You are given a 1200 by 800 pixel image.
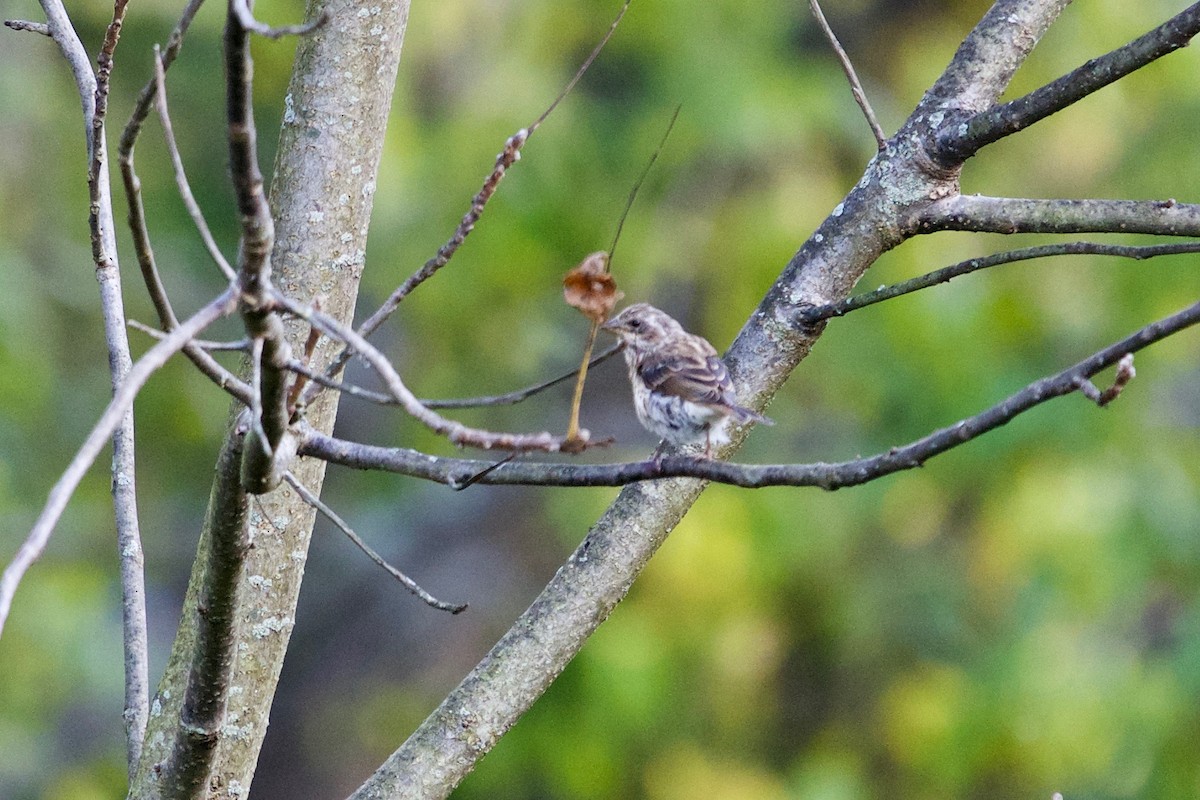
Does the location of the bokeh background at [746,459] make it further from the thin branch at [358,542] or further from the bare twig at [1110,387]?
the bare twig at [1110,387]

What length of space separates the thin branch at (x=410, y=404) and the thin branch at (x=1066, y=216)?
1504 mm

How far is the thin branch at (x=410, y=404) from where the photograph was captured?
165 centimetres

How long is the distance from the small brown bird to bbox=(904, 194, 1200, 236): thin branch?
0.67 metres

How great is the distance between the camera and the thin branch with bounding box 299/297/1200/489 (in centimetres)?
181

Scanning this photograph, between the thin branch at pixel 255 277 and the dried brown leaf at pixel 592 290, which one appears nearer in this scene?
the thin branch at pixel 255 277

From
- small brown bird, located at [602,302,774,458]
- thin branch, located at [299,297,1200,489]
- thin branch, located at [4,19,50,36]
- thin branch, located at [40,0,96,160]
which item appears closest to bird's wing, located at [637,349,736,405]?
small brown bird, located at [602,302,774,458]

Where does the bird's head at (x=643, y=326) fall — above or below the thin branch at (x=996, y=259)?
above

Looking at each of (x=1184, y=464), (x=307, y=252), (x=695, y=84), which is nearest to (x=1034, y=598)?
(x=1184, y=464)

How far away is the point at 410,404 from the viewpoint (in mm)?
1668

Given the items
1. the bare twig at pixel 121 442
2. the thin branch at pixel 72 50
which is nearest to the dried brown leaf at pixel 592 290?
the bare twig at pixel 121 442

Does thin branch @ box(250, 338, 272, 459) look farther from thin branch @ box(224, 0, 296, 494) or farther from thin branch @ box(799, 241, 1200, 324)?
thin branch @ box(799, 241, 1200, 324)

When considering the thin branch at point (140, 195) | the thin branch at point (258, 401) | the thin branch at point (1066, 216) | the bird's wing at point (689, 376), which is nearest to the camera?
the thin branch at point (258, 401)

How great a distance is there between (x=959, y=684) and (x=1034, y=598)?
736 mm

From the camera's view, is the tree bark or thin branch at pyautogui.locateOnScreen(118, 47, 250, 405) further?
the tree bark
